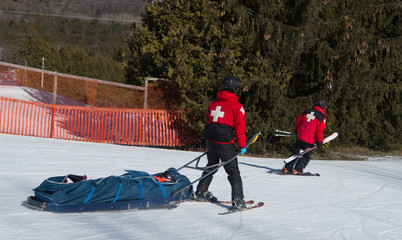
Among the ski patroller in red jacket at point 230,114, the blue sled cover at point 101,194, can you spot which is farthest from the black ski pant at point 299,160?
the blue sled cover at point 101,194

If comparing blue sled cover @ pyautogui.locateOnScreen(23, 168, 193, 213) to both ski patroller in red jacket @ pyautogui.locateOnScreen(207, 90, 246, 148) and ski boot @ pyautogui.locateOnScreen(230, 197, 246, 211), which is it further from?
ski patroller in red jacket @ pyautogui.locateOnScreen(207, 90, 246, 148)

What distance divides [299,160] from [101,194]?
531 cm

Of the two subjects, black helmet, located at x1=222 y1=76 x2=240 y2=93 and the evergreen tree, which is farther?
the evergreen tree

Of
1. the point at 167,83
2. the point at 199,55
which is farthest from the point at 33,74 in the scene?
the point at 199,55

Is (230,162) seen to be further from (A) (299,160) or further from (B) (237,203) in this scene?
(A) (299,160)

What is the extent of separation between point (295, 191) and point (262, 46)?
768 centimetres

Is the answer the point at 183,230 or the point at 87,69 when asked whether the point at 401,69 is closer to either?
the point at 183,230

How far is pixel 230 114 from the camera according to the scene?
5750mm

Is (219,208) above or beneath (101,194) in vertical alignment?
beneath

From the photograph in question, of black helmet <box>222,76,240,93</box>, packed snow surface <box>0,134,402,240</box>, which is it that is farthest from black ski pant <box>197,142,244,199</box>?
black helmet <box>222,76,240,93</box>

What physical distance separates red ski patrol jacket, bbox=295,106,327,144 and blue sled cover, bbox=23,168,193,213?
427cm

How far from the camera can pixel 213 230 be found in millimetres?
5020

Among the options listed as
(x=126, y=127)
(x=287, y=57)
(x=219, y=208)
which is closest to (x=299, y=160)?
(x=219, y=208)

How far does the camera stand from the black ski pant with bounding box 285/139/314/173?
29.9ft
